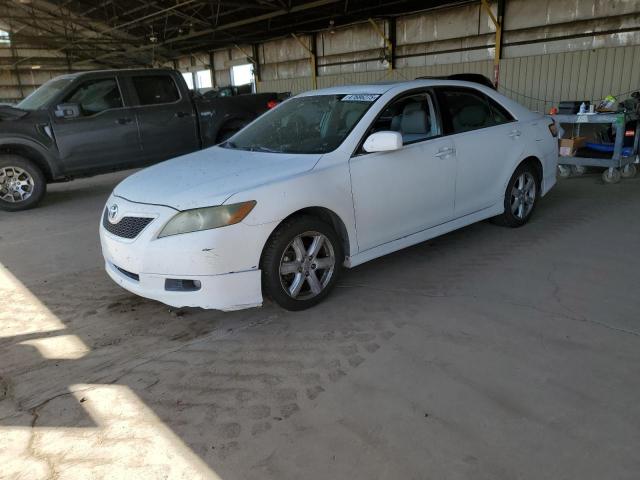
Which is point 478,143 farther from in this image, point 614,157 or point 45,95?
point 45,95

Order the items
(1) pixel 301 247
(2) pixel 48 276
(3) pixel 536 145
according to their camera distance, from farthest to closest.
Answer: (3) pixel 536 145 < (2) pixel 48 276 < (1) pixel 301 247

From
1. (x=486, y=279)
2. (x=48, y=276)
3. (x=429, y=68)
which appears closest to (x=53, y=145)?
(x=48, y=276)

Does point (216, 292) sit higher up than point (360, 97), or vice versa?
point (360, 97)

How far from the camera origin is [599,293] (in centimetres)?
385

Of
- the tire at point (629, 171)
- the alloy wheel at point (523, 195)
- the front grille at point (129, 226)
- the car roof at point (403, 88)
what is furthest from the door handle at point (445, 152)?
the tire at point (629, 171)

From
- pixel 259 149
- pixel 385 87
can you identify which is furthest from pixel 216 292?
pixel 385 87

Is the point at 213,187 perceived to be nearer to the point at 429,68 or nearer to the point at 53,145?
the point at 53,145

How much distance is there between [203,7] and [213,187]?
17.0 metres

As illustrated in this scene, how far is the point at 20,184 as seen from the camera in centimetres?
737

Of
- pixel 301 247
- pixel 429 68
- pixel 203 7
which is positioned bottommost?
pixel 301 247

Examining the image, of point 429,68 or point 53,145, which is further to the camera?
point 429,68

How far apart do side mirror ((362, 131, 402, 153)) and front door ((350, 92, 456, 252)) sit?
0.09m

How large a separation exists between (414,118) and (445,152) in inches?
16.4

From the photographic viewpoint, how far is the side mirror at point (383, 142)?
372cm
